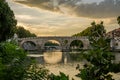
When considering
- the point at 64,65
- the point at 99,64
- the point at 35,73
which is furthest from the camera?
the point at 64,65

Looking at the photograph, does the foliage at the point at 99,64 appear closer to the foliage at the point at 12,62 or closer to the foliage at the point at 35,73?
the foliage at the point at 12,62

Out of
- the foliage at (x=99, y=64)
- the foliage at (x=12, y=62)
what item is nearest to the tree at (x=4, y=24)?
the foliage at (x=12, y=62)

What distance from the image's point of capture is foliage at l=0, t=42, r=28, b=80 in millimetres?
8532

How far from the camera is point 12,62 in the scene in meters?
8.56

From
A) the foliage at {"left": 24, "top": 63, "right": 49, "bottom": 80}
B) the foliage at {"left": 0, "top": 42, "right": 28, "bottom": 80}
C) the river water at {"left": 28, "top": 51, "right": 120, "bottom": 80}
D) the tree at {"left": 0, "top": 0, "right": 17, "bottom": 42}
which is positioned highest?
the tree at {"left": 0, "top": 0, "right": 17, "bottom": 42}

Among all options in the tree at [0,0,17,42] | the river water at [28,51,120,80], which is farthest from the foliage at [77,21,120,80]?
the tree at [0,0,17,42]

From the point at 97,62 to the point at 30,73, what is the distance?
11.8 ft

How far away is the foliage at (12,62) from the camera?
853 centimetres

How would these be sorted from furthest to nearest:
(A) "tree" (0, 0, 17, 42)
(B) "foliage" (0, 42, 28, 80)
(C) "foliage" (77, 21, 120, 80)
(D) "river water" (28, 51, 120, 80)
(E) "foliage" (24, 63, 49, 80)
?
(A) "tree" (0, 0, 17, 42) → (D) "river water" (28, 51, 120, 80) → (E) "foliage" (24, 63, 49, 80) → (B) "foliage" (0, 42, 28, 80) → (C) "foliage" (77, 21, 120, 80)

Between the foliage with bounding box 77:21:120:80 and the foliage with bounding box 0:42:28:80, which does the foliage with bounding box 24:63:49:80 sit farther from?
the foliage with bounding box 77:21:120:80

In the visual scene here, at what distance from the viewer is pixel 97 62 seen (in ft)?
21.4

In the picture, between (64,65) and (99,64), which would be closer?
(99,64)

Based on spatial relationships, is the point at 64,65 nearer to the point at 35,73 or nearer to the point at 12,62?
the point at 35,73

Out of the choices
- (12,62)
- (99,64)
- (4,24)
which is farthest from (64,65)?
(99,64)
